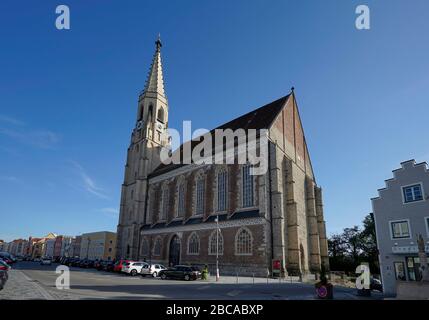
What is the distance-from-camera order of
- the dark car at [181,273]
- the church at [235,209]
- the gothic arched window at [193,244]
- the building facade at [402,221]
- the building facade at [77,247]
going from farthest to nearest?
the building facade at [77,247] → the gothic arched window at [193,244] → the church at [235,209] → the dark car at [181,273] → the building facade at [402,221]

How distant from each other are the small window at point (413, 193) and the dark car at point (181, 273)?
18.8 m

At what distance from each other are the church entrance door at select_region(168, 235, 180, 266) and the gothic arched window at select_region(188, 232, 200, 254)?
309 centimetres

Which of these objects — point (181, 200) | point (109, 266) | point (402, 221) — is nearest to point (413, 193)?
point (402, 221)

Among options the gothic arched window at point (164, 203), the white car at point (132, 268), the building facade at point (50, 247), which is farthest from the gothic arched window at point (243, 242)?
the building facade at point (50, 247)

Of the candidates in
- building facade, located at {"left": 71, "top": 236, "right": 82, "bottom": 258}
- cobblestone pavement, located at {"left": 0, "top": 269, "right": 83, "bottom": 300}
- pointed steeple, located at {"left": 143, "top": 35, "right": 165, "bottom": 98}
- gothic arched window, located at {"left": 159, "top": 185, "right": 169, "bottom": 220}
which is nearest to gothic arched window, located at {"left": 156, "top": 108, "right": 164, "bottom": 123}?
pointed steeple, located at {"left": 143, "top": 35, "right": 165, "bottom": 98}

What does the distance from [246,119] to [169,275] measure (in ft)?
82.5

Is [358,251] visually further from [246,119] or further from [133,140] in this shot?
[133,140]

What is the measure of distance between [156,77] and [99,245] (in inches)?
1927

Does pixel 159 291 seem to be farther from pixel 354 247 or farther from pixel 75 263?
pixel 354 247

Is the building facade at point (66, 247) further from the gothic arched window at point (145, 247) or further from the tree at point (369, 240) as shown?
the tree at point (369, 240)

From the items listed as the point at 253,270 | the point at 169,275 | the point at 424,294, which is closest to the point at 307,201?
the point at 253,270

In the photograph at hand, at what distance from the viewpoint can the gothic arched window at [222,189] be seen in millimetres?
34250

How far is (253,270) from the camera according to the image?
27609mm
